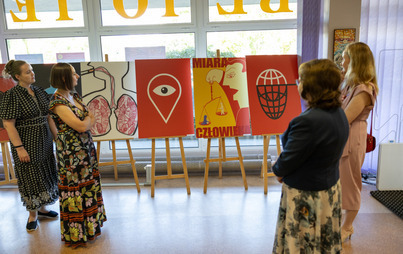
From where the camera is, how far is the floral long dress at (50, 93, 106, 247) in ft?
6.86

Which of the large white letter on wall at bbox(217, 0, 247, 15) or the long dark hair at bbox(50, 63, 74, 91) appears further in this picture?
the large white letter on wall at bbox(217, 0, 247, 15)

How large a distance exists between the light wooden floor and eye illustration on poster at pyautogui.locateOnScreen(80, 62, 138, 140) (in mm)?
759

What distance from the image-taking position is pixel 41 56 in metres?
Result: 4.01

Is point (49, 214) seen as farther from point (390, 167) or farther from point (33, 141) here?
point (390, 167)

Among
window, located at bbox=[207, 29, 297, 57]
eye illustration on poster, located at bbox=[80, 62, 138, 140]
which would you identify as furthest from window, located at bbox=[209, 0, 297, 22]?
eye illustration on poster, located at bbox=[80, 62, 138, 140]

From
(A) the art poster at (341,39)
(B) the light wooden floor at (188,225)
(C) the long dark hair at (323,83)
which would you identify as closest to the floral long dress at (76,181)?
(B) the light wooden floor at (188,225)

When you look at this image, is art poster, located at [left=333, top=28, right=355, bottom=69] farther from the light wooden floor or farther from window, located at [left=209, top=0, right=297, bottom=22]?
the light wooden floor

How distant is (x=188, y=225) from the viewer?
2564mm

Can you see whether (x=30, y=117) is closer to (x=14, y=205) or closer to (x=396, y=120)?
(x=14, y=205)

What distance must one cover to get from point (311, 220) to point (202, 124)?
6.43 ft

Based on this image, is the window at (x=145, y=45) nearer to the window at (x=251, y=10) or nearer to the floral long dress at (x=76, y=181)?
the window at (x=251, y=10)

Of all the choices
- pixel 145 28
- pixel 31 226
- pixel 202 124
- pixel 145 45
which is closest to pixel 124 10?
pixel 145 28

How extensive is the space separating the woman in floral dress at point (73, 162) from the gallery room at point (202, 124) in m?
0.01

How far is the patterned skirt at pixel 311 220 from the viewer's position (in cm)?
141
